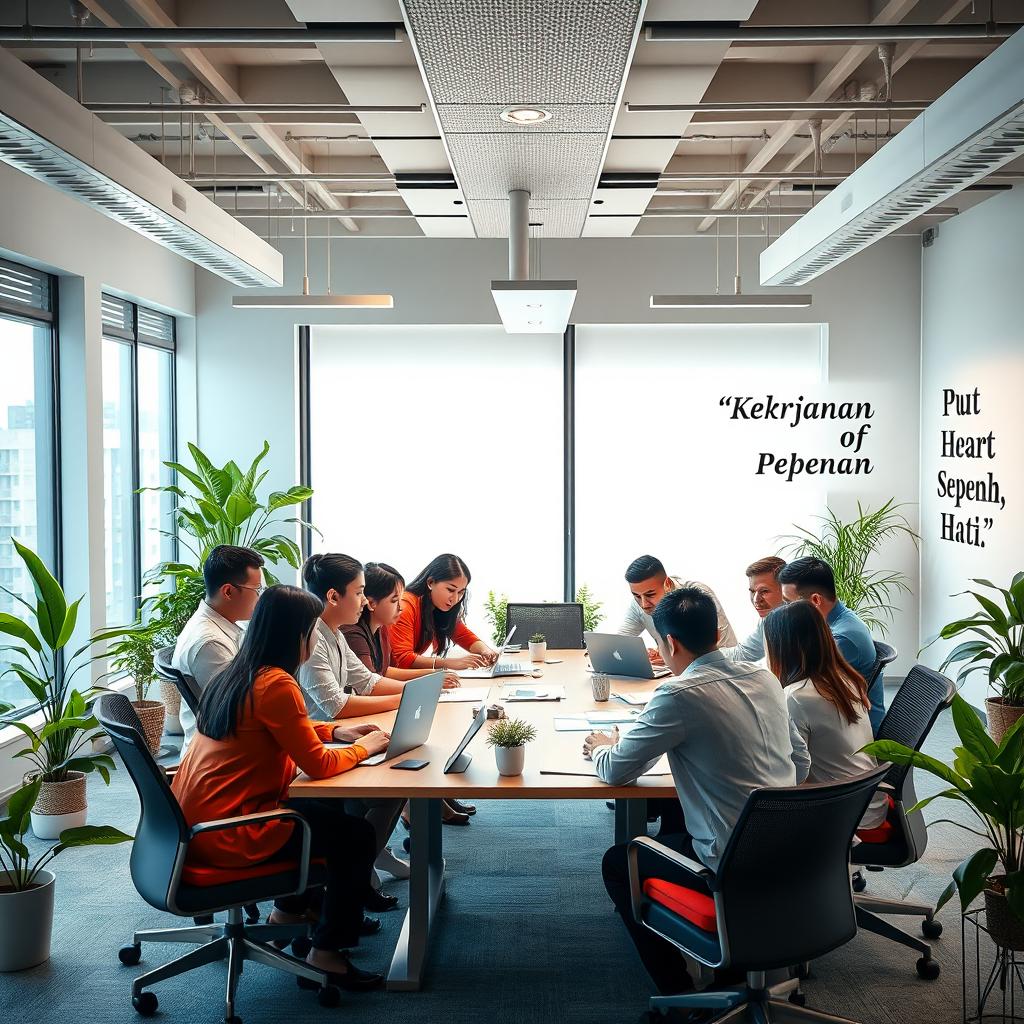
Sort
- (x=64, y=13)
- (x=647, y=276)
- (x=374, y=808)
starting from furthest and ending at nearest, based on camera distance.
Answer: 1. (x=647, y=276)
2. (x=64, y=13)
3. (x=374, y=808)

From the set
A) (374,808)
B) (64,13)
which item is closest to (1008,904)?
(374,808)

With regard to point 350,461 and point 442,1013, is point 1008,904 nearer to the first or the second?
point 442,1013

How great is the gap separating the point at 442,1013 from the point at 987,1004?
1.72m

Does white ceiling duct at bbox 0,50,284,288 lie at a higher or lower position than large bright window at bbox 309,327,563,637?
higher

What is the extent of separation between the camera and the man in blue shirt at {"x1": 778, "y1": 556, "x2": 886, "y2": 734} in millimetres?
4000

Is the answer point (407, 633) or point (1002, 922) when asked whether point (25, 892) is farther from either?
point (1002, 922)

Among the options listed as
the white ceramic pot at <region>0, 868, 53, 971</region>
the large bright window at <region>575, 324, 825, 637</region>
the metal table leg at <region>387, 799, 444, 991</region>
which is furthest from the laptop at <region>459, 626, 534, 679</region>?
the large bright window at <region>575, 324, 825, 637</region>

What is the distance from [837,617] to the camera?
13.7 ft

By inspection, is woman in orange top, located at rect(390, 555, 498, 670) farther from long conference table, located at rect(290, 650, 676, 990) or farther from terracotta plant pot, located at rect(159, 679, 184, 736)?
terracotta plant pot, located at rect(159, 679, 184, 736)

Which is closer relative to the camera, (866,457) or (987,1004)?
(987,1004)

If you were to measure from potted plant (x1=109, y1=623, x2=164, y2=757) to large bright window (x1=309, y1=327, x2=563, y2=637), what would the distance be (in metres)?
2.22

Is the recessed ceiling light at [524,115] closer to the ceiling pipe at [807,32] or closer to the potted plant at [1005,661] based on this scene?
the ceiling pipe at [807,32]

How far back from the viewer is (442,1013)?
330cm

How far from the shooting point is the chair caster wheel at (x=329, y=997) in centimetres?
334
